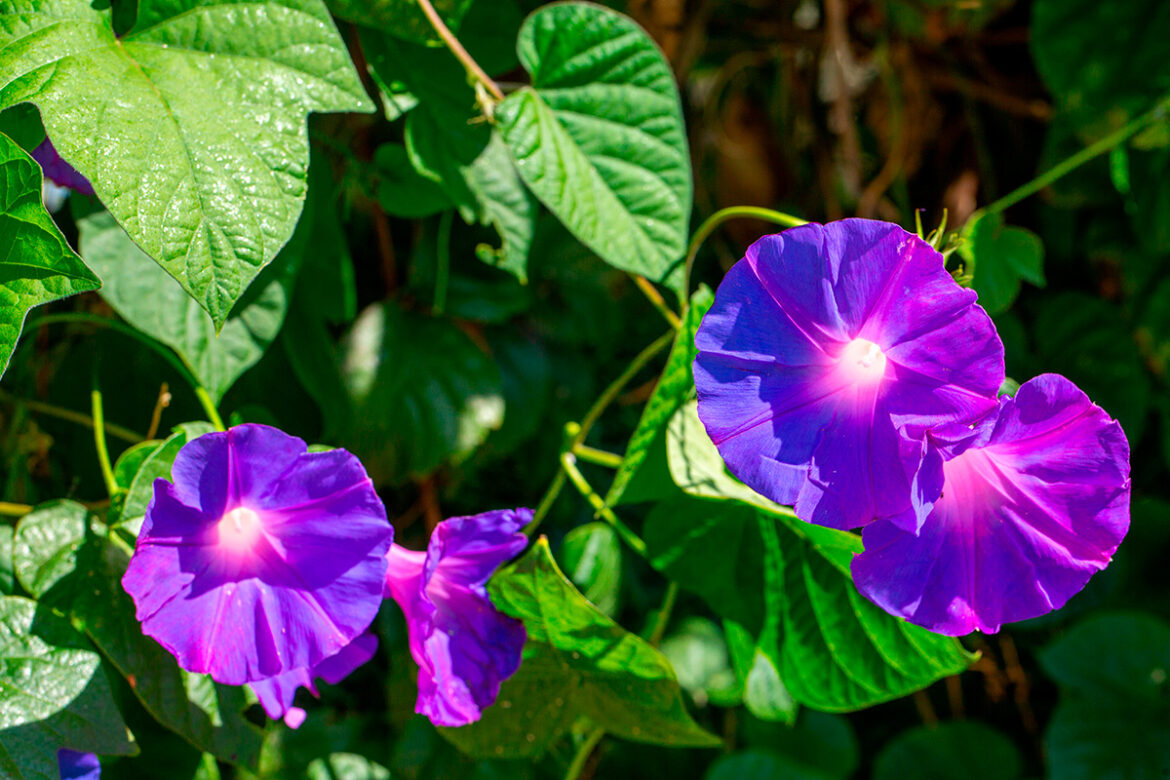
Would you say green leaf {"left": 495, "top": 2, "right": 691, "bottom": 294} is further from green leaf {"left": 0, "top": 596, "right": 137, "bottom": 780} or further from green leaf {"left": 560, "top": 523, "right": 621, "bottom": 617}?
green leaf {"left": 0, "top": 596, "right": 137, "bottom": 780}

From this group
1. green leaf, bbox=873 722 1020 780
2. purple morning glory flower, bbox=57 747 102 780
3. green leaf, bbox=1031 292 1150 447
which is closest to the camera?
purple morning glory flower, bbox=57 747 102 780

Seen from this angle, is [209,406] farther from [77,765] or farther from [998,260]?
[998,260]

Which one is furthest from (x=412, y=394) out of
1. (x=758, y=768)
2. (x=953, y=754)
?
(x=953, y=754)

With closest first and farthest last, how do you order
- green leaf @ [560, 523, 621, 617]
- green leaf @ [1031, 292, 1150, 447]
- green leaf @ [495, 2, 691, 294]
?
green leaf @ [495, 2, 691, 294]
green leaf @ [560, 523, 621, 617]
green leaf @ [1031, 292, 1150, 447]

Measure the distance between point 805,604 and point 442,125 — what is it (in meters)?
0.57

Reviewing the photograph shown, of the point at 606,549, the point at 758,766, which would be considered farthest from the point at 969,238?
the point at 758,766

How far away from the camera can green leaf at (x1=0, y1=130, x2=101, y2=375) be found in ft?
2.07

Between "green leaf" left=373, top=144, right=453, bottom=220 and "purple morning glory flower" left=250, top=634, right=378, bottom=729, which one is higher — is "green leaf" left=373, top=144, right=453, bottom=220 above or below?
above

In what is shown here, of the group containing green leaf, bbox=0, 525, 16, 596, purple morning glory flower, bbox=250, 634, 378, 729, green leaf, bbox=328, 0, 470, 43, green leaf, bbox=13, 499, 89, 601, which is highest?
green leaf, bbox=328, 0, 470, 43

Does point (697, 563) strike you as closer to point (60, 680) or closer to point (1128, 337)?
point (60, 680)

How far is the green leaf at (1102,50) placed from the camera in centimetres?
138

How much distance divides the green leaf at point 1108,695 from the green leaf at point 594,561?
2.93 ft

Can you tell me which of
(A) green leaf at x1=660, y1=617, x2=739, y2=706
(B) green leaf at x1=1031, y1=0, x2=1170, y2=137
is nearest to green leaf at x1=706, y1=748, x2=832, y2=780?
(A) green leaf at x1=660, y1=617, x2=739, y2=706

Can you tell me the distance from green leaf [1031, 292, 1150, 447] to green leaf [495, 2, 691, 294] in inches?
38.0
